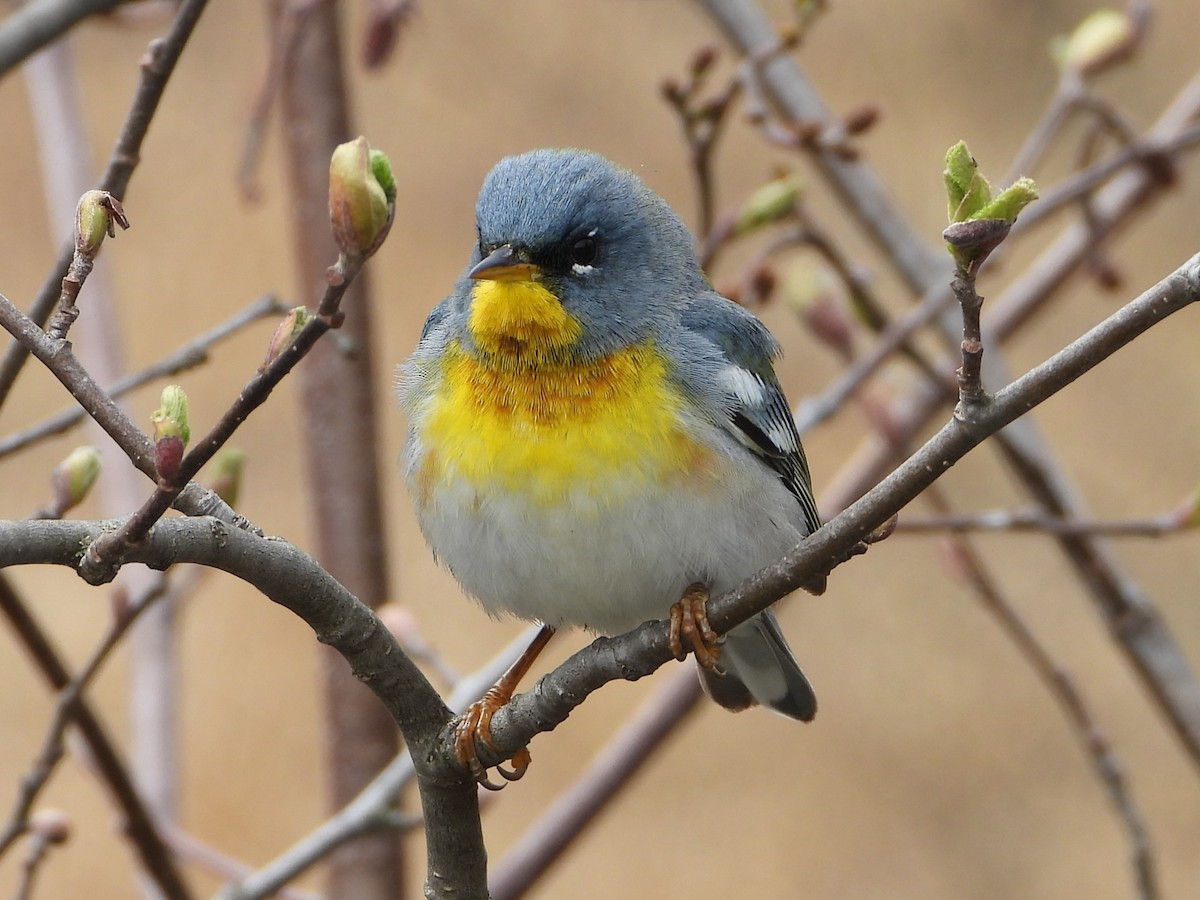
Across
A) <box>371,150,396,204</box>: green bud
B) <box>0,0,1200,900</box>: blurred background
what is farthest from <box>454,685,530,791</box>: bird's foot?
<box>0,0,1200,900</box>: blurred background

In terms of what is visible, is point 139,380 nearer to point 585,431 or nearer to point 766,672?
point 585,431

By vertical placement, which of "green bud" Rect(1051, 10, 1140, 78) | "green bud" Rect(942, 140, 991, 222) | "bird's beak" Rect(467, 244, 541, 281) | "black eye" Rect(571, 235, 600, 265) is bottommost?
"green bud" Rect(942, 140, 991, 222)

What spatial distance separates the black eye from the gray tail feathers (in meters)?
0.68

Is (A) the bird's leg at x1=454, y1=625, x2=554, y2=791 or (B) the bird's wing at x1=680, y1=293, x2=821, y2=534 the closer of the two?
(A) the bird's leg at x1=454, y1=625, x2=554, y2=791

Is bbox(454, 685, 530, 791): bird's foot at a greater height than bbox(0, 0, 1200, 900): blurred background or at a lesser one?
lesser

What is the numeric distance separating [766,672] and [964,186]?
1.40 meters

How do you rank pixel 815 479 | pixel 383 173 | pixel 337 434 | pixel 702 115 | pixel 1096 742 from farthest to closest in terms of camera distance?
pixel 815 479, pixel 337 434, pixel 702 115, pixel 1096 742, pixel 383 173

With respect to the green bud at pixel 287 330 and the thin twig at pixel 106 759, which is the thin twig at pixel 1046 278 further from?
the green bud at pixel 287 330

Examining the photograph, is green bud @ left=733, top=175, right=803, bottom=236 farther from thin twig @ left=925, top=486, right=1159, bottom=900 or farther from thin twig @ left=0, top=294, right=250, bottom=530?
thin twig @ left=0, top=294, right=250, bottom=530

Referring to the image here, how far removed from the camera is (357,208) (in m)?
1.10

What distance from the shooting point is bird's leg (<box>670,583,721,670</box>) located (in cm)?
184

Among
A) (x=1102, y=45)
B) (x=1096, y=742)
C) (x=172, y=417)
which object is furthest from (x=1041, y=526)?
(x=172, y=417)

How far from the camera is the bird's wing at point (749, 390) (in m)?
2.13

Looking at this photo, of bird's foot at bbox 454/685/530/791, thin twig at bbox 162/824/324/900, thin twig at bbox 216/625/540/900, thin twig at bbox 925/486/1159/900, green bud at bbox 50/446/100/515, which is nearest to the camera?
bird's foot at bbox 454/685/530/791
